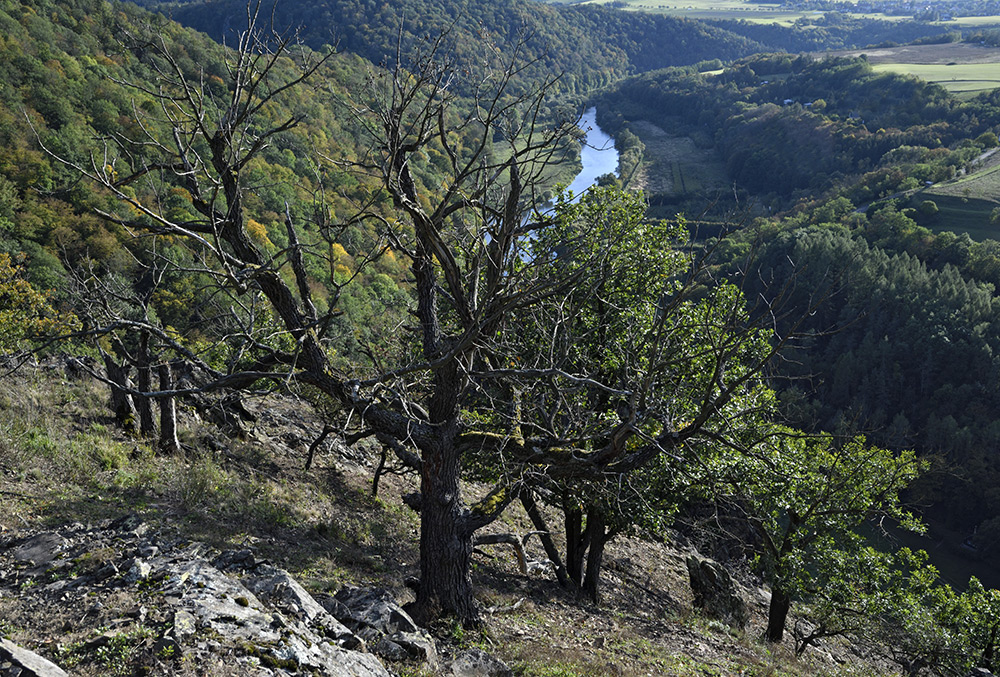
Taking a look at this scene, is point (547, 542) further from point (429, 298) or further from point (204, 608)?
point (204, 608)

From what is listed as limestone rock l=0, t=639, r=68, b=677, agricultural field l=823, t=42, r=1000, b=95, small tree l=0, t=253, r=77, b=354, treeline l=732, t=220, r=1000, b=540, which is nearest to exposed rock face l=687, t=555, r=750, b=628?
limestone rock l=0, t=639, r=68, b=677

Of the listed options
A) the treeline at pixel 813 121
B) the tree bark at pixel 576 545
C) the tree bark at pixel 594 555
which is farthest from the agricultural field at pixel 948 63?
the tree bark at pixel 594 555

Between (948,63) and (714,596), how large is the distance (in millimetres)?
173742

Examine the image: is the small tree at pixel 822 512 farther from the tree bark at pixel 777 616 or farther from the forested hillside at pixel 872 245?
the forested hillside at pixel 872 245

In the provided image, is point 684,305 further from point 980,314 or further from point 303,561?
point 980,314

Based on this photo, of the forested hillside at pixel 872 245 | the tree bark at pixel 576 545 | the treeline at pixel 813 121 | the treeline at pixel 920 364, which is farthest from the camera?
the treeline at pixel 813 121

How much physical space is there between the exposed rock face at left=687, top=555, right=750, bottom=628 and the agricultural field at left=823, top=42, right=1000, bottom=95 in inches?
5302

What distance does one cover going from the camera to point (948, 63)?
142m

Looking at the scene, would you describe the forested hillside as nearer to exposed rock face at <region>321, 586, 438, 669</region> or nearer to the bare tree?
the bare tree

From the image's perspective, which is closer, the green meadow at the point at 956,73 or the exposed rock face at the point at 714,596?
the exposed rock face at the point at 714,596

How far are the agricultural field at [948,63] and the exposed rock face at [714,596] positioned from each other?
135m

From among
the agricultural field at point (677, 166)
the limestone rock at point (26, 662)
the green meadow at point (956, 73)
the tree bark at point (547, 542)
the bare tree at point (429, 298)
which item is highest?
the green meadow at point (956, 73)

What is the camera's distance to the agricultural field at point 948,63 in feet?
390

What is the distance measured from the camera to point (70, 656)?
13.2 feet
